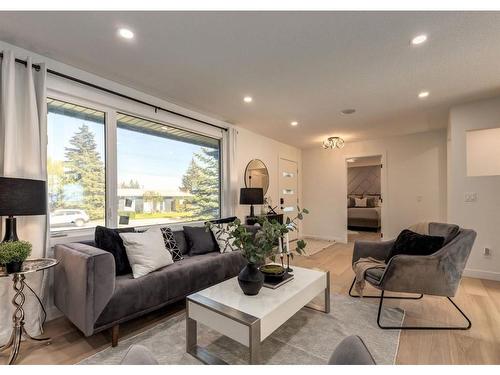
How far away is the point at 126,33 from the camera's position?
1.90m

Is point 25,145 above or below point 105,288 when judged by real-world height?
above

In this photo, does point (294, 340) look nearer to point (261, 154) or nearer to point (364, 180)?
point (261, 154)

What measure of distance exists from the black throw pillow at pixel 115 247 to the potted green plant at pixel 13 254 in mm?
576

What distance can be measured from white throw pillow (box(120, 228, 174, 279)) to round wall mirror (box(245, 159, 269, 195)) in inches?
95.8

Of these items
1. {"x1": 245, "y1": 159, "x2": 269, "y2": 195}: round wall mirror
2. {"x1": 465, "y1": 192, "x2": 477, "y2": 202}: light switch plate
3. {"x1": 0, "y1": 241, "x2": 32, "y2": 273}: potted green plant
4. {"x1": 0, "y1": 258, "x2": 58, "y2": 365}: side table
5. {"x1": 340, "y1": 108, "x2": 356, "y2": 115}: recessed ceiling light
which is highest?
{"x1": 340, "y1": 108, "x2": 356, "y2": 115}: recessed ceiling light

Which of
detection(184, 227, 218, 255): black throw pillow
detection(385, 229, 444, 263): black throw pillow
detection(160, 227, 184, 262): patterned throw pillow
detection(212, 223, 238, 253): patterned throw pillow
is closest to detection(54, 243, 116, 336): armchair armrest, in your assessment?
detection(160, 227, 184, 262): patterned throw pillow

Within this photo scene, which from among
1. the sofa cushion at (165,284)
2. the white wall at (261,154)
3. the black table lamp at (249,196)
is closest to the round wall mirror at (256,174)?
the white wall at (261,154)

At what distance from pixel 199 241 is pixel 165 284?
2.95 ft

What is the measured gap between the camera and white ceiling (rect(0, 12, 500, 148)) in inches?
Result: 69.6

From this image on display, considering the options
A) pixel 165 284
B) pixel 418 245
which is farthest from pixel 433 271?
pixel 165 284

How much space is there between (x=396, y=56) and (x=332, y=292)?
2.49 meters

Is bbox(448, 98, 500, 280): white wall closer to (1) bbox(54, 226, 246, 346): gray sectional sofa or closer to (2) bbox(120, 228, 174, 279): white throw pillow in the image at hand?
(1) bbox(54, 226, 246, 346): gray sectional sofa

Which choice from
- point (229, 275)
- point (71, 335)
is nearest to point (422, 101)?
point (229, 275)

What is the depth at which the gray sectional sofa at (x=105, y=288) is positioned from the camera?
5.81 feet
